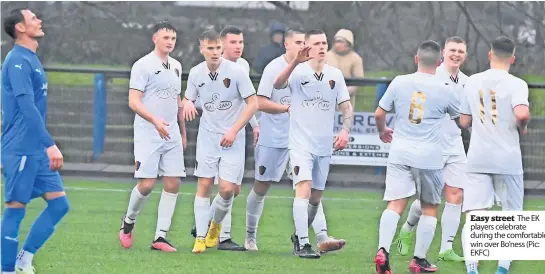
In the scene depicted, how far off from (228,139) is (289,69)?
912 mm

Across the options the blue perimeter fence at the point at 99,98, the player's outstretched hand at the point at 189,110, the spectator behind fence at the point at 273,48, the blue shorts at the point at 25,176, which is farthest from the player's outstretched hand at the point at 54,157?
Answer: the blue perimeter fence at the point at 99,98

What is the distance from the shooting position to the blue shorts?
32.8 feet

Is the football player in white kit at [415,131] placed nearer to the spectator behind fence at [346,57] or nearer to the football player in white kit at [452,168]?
the football player in white kit at [452,168]

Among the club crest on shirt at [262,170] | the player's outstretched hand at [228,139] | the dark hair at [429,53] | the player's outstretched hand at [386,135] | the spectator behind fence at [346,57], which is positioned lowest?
the club crest on shirt at [262,170]

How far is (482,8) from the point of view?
21.2m

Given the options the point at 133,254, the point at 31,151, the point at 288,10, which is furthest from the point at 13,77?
the point at 288,10

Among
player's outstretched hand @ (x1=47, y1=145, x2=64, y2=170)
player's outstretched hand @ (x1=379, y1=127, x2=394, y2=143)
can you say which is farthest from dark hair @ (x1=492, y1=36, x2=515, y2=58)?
player's outstretched hand @ (x1=47, y1=145, x2=64, y2=170)

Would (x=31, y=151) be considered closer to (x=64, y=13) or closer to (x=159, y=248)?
(x=159, y=248)

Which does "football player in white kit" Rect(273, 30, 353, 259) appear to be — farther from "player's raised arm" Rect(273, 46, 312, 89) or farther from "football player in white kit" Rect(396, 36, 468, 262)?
"football player in white kit" Rect(396, 36, 468, 262)

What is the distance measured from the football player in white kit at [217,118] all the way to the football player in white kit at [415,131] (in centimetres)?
177

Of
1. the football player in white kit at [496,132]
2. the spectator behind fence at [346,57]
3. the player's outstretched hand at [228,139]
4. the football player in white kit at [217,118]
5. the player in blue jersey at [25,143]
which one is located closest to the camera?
the player in blue jersey at [25,143]

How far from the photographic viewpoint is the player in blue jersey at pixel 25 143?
32.1 feet

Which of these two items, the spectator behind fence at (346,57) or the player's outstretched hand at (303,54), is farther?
the spectator behind fence at (346,57)

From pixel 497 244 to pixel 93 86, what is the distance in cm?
1274
